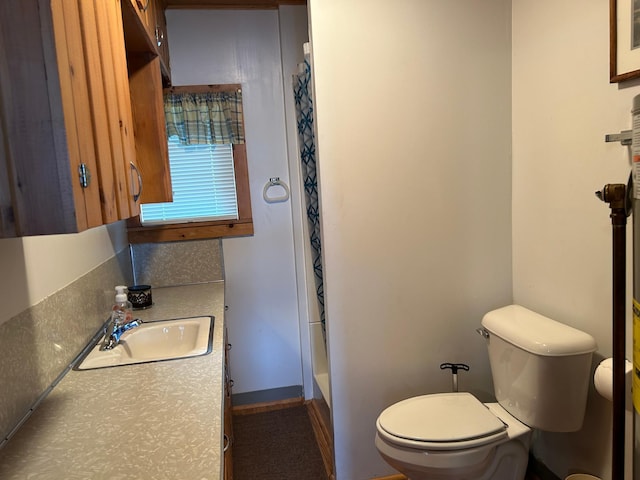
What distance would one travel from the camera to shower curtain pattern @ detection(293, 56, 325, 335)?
2352 mm

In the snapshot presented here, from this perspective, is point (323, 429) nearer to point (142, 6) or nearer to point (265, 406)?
point (265, 406)

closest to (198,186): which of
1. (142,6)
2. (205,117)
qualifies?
(205,117)

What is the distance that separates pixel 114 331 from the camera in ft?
5.39

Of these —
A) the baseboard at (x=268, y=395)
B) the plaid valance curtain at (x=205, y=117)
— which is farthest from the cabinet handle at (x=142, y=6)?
the baseboard at (x=268, y=395)

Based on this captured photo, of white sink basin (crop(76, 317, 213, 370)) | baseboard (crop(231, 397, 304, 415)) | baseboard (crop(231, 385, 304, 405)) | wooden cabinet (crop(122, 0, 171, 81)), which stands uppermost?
wooden cabinet (crop(122, 0, 171, 81))

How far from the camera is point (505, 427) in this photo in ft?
5.43

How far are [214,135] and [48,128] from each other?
1.92 m

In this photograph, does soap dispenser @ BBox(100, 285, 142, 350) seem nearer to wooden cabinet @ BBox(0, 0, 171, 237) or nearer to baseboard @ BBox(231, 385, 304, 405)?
wooden cabinet @ BBox(0, 0, 171, 237)

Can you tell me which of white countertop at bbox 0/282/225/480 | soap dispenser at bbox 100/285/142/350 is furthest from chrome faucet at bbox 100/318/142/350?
white countertop at bbox 0/282/225/480

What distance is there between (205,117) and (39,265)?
1.52 metres

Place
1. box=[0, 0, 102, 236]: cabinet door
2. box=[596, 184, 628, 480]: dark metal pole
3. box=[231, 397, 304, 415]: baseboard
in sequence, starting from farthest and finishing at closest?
1. box=[231, 397, 304, 415]: baseboard
2. box=[596, 184, 628, 480]: dark metal pole
3. box=[0, 0, 102, 236]: cabinet door

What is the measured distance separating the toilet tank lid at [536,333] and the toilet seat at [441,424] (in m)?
0.32

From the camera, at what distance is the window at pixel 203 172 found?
2.59 meters

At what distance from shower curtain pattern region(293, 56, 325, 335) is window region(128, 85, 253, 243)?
357 millimetres
